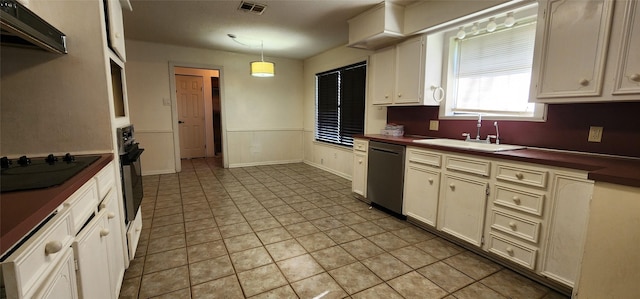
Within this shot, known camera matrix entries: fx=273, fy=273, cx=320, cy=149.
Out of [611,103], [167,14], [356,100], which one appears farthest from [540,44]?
[167,14]

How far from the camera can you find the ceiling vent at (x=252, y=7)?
3.09 m

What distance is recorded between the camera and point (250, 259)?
2191 mm

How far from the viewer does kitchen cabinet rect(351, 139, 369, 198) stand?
3483mm

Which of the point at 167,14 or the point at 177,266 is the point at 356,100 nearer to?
the point at 167,14

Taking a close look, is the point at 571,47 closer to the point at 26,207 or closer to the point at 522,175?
the point at 522,175

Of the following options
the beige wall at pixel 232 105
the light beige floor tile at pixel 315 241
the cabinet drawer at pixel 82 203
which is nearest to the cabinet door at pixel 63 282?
the cabinet drawer at pixel 82 203

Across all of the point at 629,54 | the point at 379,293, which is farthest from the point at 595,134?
the point at 379,293

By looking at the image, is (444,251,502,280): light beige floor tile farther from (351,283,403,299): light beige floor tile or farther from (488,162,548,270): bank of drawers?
(351,283,403,299): light beige floor tile

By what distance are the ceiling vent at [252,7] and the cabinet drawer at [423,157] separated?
7.66 feet

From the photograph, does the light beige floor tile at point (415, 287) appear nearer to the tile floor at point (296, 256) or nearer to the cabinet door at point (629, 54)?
the tile floor at point (296, 256)

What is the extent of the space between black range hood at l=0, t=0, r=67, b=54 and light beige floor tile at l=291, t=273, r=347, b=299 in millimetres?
1949

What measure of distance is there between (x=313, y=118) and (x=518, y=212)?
447cm

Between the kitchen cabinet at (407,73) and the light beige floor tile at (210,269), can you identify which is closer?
the light beige floor tile at (210,269)

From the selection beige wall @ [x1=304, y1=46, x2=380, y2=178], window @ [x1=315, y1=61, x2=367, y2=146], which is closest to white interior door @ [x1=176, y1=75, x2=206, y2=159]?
beige wall @ [x1=304, y1=46, x2=380, y2=178]
